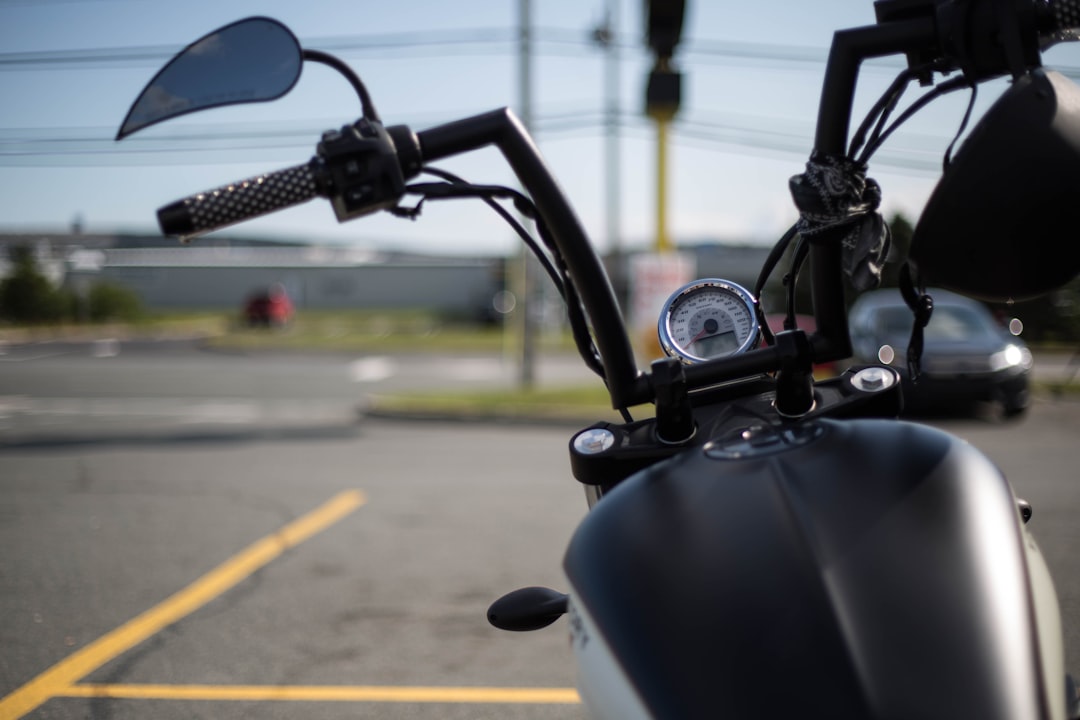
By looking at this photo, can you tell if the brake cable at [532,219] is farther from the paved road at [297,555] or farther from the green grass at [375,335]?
the green grass at [375,335]

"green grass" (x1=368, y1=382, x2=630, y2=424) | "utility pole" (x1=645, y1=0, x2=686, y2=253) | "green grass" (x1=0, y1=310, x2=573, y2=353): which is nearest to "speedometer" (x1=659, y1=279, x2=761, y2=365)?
"utility pole" (x1=645, y1=0, x2=686, y2=253)

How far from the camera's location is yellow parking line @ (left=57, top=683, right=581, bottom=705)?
325 cm

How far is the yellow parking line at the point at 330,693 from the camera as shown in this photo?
3.25 meters

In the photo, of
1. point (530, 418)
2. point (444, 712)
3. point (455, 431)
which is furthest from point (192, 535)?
point (530, 418)

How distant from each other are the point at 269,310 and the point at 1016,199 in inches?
1560

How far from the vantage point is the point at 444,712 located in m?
3.18

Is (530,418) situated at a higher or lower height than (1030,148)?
lower

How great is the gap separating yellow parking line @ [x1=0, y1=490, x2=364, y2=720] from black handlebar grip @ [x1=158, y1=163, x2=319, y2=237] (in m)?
2.30

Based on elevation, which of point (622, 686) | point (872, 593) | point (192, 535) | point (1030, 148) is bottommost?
point (192, 535)

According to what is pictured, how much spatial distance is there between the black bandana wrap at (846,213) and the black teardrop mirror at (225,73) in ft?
3.05

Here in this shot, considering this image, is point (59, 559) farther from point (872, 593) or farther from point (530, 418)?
point (530, 418)

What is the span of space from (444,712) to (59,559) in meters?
2.91

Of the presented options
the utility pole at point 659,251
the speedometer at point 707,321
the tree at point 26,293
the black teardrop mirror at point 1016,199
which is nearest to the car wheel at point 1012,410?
the utility pole at point 659,251

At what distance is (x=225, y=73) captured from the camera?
169 centimetres
